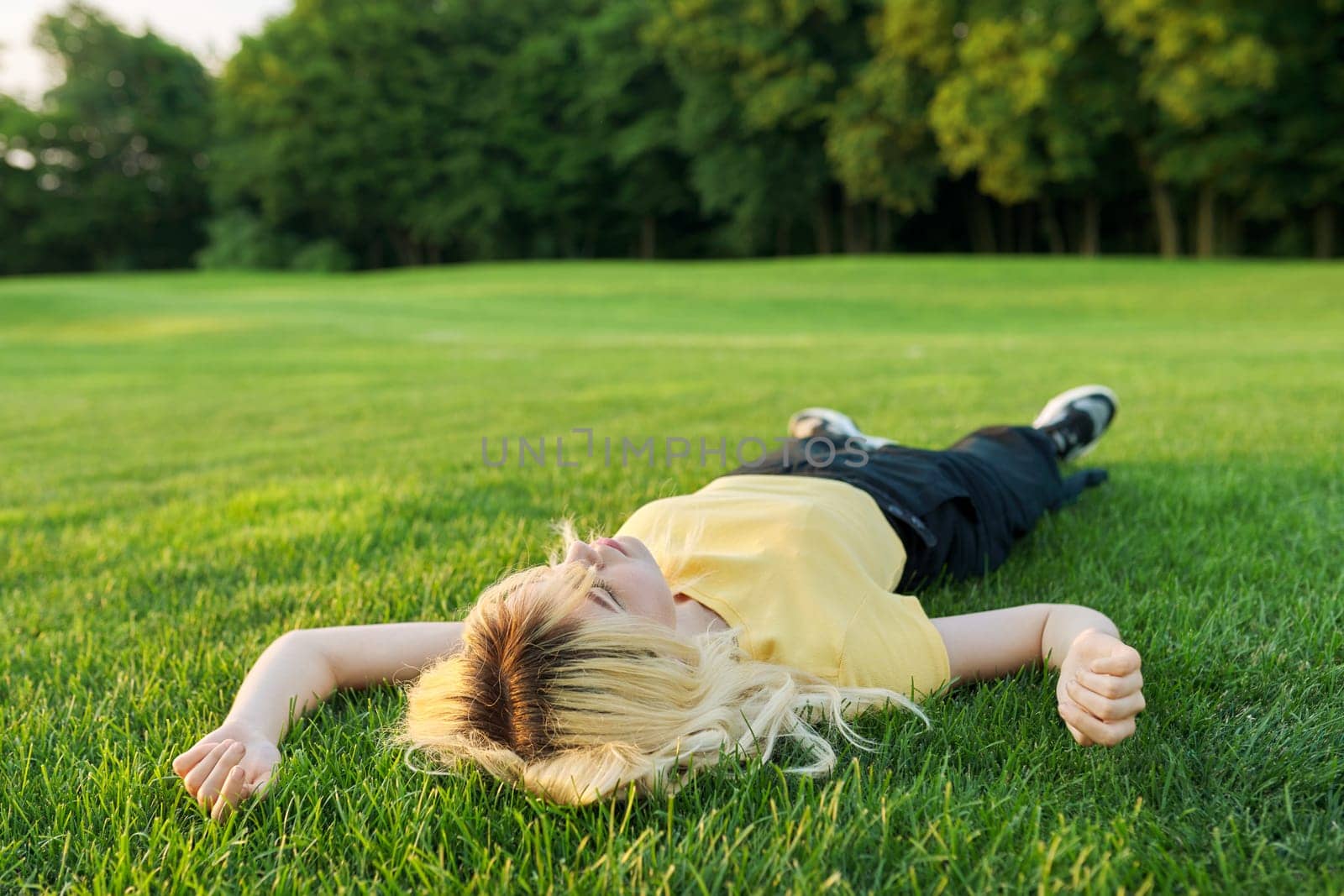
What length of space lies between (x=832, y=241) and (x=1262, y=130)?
15796 millimetres

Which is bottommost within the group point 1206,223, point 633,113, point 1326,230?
point 1326,230

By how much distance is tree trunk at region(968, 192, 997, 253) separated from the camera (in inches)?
1410

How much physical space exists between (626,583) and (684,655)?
0.58ft

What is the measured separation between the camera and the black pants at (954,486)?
2.32 m

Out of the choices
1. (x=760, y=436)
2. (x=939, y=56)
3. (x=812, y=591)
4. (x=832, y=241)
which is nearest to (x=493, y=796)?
(x=812, y=591)

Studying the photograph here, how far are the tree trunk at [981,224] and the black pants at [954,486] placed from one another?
3583 centimetres

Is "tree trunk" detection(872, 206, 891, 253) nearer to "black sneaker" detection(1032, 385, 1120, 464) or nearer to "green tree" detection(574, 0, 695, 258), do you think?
"green tree" detection(574, 0, 695, 258)

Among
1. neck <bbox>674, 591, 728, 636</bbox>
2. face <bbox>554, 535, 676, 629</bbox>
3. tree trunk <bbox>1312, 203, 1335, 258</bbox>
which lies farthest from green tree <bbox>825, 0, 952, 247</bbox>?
face <bbox>554, 535, 676, 629</bbox>

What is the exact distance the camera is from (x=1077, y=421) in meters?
3.45

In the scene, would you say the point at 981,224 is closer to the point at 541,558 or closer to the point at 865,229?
the point at 865,229

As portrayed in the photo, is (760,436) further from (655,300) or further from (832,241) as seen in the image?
(832,241)

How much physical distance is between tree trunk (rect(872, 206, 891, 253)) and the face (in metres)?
35.2

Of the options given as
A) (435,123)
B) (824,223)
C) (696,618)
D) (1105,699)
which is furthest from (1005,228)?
(1105,699)

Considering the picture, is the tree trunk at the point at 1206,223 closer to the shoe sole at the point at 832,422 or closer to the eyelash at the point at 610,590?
the shoe sole at the point at 832,422
